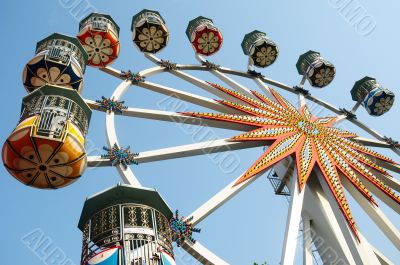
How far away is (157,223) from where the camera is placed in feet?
24.3

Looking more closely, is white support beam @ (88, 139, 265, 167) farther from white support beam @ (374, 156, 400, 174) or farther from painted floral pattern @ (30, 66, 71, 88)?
white support beam @ (374, 156, 400, 174)

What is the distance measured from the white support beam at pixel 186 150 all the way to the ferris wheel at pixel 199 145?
0.09 ft

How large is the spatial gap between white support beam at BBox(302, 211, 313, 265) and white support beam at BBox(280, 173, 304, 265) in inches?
43.4

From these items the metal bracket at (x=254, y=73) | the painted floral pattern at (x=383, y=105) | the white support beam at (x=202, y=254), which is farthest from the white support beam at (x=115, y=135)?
the painted floral pattern at (x=383, y=105)

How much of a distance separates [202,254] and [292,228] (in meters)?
2.10

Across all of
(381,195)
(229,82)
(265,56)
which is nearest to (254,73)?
(265,56)

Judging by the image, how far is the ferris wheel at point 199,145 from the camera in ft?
24.7

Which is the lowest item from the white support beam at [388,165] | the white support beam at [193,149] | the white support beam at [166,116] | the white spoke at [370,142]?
the white support beam at [388,165]

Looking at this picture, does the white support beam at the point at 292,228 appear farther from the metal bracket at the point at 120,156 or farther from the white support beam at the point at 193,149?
the metal bracket at the point at 120,156

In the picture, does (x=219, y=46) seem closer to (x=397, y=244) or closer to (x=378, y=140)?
(x=378, y=140)

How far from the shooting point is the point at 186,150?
10.3 m

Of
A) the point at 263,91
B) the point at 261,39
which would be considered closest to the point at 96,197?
the point at 263,91

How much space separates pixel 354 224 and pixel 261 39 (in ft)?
30.6

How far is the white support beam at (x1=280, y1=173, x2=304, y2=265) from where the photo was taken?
829 centimetres
